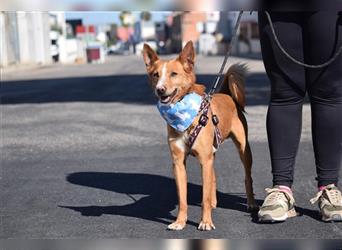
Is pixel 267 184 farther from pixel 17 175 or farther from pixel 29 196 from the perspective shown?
pixel 17 175

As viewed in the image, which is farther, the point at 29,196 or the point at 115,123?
the point at 115,123

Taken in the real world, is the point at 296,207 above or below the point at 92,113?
above

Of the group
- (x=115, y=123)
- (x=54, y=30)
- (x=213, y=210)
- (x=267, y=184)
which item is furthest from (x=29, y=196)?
(x=54, y=30)

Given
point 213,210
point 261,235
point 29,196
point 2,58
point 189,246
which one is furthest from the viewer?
point 2,58

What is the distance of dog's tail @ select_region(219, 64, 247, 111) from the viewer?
4.19 metres

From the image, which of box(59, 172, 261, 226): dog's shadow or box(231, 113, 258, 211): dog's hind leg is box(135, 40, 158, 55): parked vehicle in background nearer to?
box(231, 113, 258, 211): dog's hind leg

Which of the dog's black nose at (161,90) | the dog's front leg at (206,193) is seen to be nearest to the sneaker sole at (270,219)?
the dog's front leg at (206,193)

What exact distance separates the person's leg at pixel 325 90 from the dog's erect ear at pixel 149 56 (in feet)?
2.91

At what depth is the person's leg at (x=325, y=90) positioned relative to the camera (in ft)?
11.5

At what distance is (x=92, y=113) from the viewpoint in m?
10.6

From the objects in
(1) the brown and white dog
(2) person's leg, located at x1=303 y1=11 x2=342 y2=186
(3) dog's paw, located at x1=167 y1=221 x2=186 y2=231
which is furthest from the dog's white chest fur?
(2) person's leg, located at x1=303 y1=11 x2=342 y2=186

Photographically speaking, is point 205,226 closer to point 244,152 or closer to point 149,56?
point 244,152

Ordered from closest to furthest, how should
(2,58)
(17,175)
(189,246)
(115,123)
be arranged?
(189,246) < (17,175) < (115,123) < (2,58)

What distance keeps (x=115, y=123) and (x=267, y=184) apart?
4.60 m
